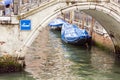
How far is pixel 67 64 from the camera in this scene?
11.2 meters

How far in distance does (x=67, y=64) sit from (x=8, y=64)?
2.31m

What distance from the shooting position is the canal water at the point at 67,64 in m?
9.65

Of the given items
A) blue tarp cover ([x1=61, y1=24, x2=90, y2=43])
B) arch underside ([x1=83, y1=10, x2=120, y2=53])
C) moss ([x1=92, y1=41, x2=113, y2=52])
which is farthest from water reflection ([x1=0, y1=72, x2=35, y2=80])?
blue tarp cover ([x1=61, y1=24, x2=90, y2=43])

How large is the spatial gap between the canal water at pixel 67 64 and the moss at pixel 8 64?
0.18 m

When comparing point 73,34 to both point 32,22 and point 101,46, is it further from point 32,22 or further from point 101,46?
point 32,22

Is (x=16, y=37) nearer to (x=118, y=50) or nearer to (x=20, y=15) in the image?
(x=20, y=15)

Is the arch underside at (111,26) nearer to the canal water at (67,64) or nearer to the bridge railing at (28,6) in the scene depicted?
the canal water at (67,64)

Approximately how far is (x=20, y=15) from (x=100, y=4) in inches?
85.9

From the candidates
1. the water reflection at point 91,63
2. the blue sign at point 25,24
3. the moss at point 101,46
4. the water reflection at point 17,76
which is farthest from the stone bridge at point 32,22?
the moss at point 101,46

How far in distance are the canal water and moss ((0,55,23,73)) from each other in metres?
0.18

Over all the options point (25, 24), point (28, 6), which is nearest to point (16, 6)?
point (28, 6)

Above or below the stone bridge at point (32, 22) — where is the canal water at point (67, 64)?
below

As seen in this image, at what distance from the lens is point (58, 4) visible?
32.1 ft

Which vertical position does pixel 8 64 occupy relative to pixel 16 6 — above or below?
below
